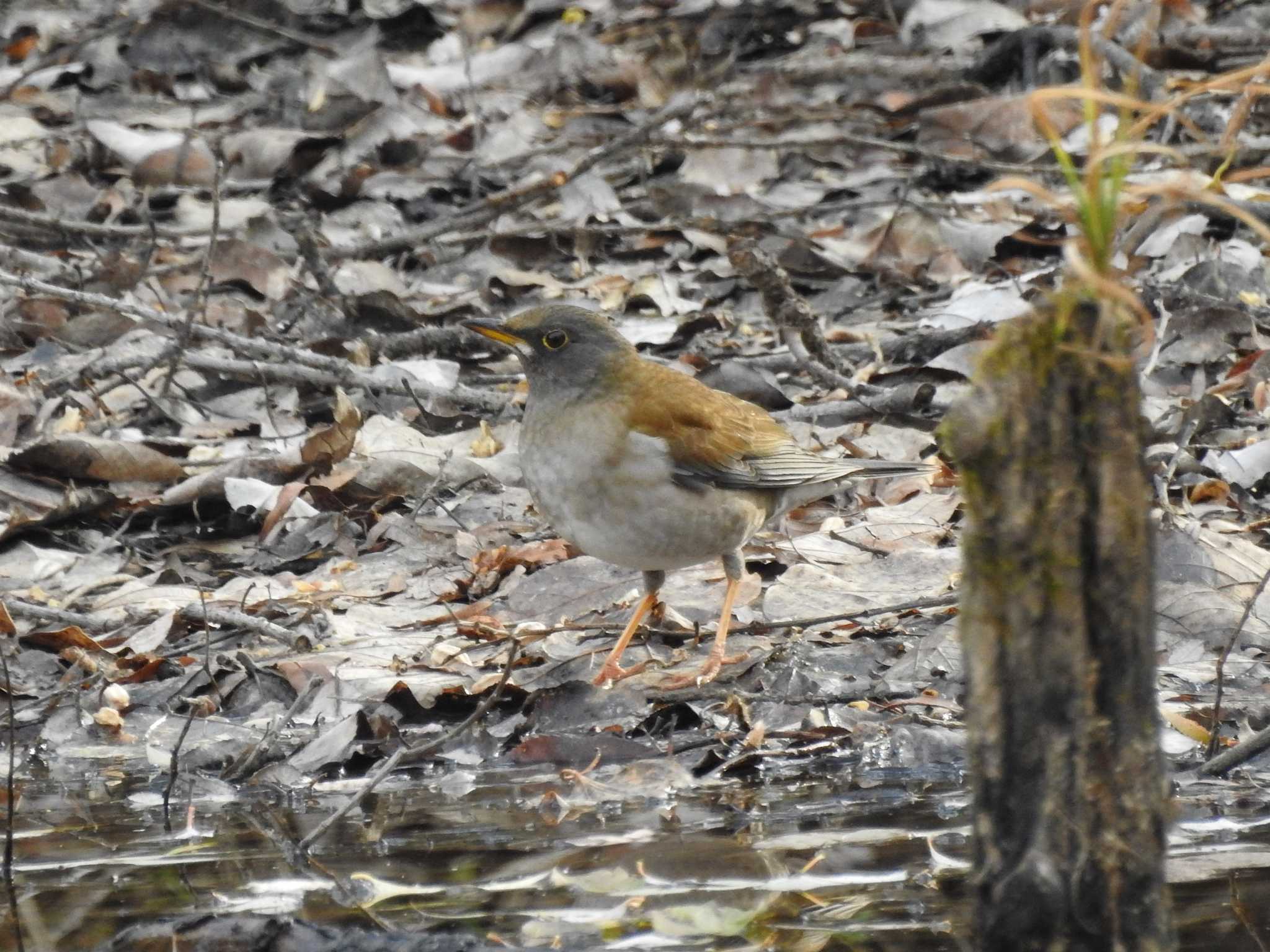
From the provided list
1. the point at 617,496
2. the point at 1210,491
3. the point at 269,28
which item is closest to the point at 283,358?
the point at 617,496

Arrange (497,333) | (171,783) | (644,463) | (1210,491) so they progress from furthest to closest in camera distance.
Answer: (1210,491), (497,333), (644,463), (171,783)

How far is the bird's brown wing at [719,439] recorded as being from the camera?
251 inches

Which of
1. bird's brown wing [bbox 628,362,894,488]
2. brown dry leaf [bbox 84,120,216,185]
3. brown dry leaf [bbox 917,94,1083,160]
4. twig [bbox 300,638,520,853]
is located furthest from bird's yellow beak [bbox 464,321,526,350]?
brown dry leaf [bbox 84,120,216,185]

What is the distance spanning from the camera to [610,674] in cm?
594

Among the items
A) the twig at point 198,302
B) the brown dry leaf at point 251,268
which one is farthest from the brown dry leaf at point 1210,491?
the brown dry leaf at point 251,268

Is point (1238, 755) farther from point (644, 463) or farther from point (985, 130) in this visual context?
point (985, 130)

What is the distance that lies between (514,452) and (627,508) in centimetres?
184

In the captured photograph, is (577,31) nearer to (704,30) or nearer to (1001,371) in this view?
(704,30)

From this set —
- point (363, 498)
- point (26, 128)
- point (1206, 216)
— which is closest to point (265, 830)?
point (363, 498)

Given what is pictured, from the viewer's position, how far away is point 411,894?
4.16m

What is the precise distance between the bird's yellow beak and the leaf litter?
887mm

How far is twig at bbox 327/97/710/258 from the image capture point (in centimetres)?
980

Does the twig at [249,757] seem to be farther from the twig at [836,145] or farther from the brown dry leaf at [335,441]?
the twig at [836,145]

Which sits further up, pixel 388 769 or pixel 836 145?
pixel 388 769
